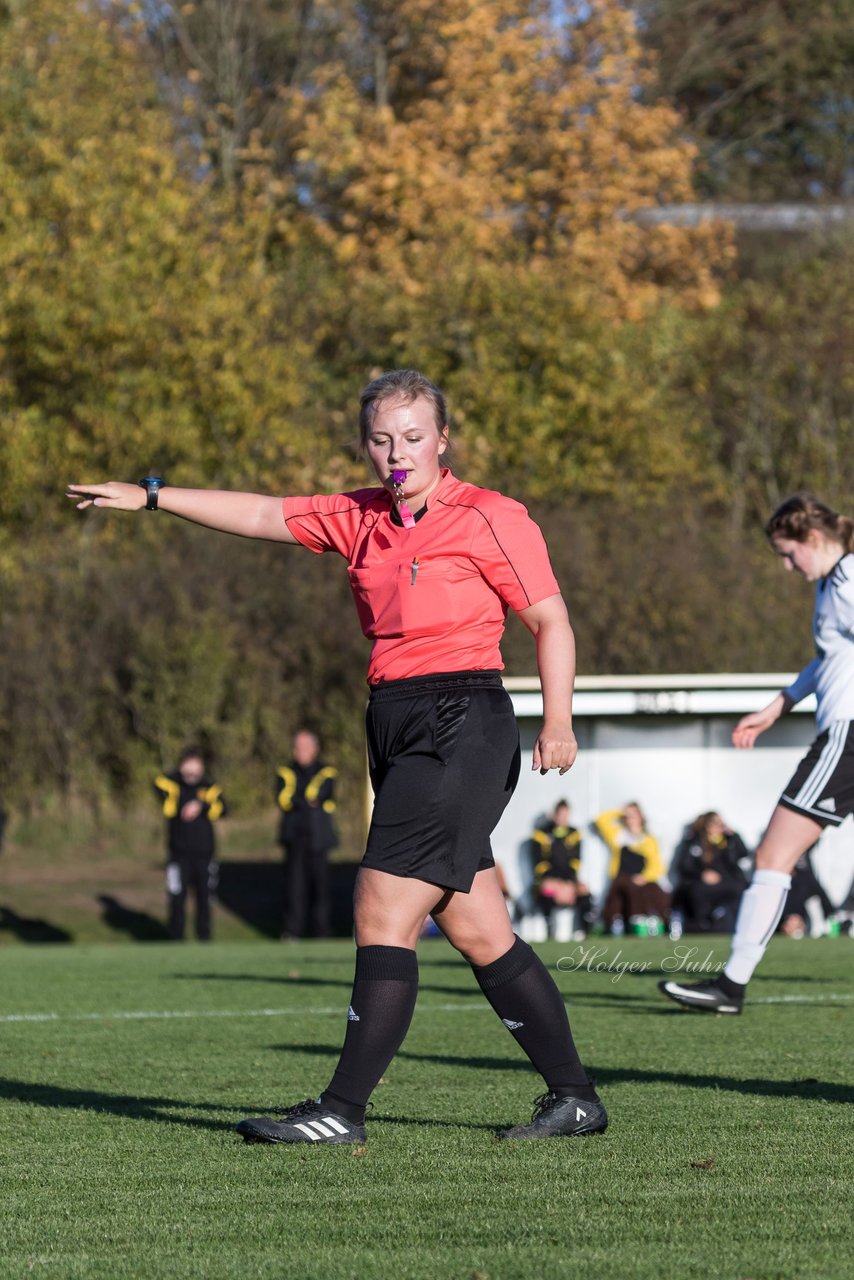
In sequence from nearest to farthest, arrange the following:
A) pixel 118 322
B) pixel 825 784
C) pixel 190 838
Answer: pixel 825 784 → pixel 190 838 → pixel 118 322

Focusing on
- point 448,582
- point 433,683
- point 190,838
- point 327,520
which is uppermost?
point 327,520

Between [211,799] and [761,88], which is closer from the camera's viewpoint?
[211,799]

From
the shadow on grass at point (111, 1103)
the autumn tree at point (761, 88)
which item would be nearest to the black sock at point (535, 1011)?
the shadow on grass at point (111, 1103)

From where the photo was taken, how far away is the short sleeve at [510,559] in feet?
16.3

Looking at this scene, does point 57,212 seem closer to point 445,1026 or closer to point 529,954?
point 445,1026

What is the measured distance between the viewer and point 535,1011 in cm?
510

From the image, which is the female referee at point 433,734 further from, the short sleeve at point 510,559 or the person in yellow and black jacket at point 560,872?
the person in yellow and black jacket at point 560,872

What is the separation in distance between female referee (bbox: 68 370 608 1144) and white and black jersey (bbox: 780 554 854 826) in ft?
10.6

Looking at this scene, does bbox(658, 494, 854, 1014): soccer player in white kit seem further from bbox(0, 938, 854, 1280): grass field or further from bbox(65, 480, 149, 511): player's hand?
bbox(65, 480, 149, 511): player's hand

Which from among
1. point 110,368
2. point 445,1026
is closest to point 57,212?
point 110,368

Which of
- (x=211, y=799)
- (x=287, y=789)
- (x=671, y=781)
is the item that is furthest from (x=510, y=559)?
(x=671, y=781)

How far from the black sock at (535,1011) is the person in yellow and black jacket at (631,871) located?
1538cm

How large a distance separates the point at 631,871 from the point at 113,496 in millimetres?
16221

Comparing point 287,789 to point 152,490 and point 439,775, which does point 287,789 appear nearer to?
point 152,490
